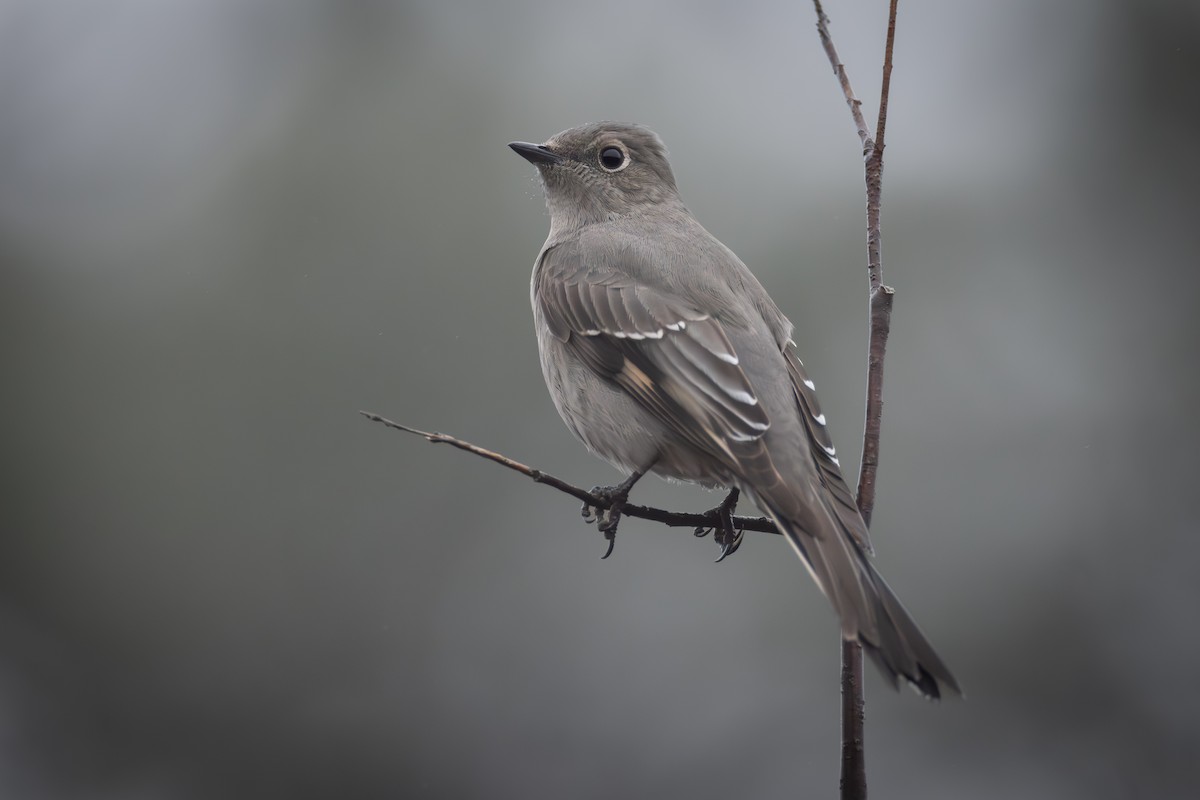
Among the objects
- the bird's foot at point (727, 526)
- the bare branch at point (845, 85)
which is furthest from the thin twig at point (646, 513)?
the bare branch at point (845, 85)

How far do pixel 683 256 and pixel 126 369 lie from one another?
5.36m

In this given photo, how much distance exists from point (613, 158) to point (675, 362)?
5.53 ft

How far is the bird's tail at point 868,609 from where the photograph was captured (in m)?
2.95

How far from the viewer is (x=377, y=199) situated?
8656mm

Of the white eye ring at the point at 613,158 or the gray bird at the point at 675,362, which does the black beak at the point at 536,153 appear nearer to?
the gray bird at the point at 675,362

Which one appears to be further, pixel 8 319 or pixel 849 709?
pixel 8 319

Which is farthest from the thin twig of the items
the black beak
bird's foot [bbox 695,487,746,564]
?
the black beak

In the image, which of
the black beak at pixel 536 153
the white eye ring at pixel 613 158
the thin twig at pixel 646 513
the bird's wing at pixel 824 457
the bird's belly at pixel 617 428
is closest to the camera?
the thin twig at pixel 646 513

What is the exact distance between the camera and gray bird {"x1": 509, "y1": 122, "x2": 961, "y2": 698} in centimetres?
371

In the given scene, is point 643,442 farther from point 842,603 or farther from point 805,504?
point 842,603

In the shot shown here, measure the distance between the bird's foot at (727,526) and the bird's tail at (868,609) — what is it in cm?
50

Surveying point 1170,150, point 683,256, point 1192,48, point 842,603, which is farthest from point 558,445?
point 1192,48

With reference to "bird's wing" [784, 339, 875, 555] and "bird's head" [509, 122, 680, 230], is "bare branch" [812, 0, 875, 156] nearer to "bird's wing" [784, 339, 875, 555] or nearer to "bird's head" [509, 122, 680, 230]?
"bird's wing" [784, 339, 875, 555]

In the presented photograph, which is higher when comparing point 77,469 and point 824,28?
point 824,28
